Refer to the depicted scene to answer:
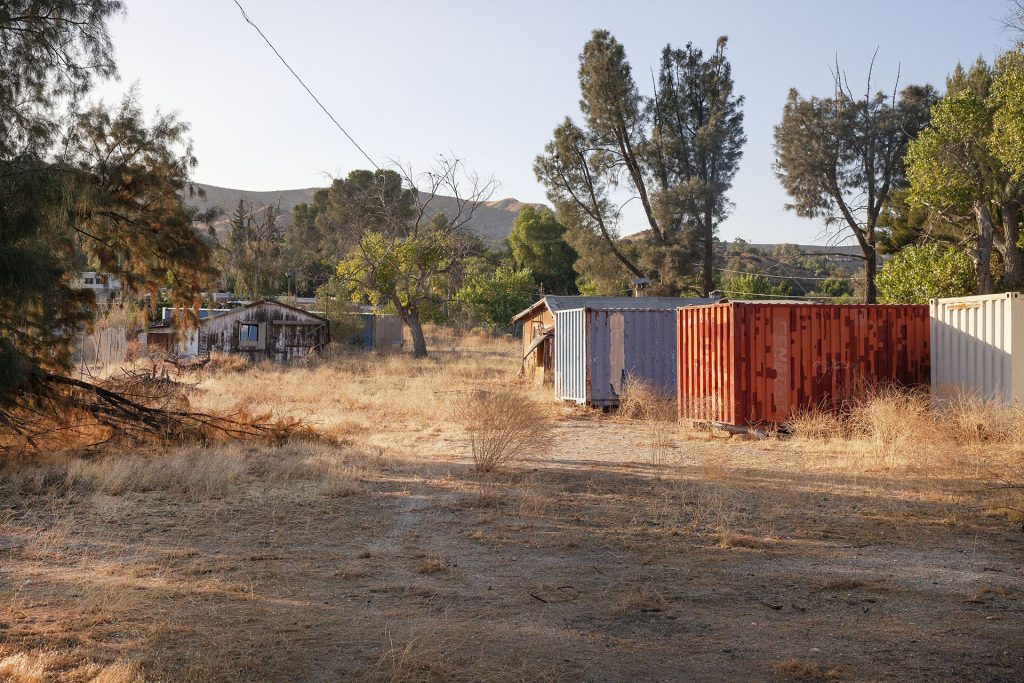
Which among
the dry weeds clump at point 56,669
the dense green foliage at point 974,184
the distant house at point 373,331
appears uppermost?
the dense green foliage at point 974,184

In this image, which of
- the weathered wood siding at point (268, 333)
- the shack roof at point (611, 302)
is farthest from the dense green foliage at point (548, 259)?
the shack roof at point (611, 302)

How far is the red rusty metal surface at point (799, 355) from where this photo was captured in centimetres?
1445

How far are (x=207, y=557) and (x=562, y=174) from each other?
4020 cm

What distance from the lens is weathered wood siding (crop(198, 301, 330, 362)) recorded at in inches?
1430

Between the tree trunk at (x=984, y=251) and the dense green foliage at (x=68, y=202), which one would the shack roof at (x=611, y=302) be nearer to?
the tree trunk at (x=984, y=251)

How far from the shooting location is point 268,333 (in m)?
37.1

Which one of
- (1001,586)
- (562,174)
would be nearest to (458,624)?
(1001,586)

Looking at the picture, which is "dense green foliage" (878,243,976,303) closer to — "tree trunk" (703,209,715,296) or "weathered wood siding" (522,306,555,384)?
"weathered wood siding" (522,306,555,384)

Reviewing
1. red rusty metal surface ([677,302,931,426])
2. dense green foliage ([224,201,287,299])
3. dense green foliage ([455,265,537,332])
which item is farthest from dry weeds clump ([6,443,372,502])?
dense green foliage ([224,201,287,299])

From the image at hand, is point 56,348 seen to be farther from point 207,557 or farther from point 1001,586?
point 1001,586

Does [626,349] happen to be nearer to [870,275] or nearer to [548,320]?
[548,320]

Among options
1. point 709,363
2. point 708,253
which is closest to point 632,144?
point 708,253

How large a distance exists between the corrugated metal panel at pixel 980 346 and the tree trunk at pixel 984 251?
365 inches

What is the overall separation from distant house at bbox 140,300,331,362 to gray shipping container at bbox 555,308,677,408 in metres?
19.5
